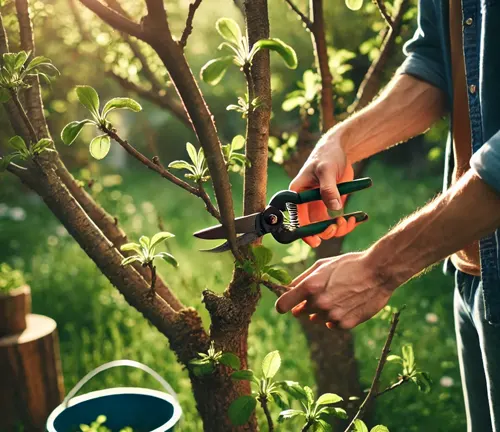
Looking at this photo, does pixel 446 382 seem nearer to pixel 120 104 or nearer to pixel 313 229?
pixel 313 229

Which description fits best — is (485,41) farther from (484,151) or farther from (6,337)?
(6,337)

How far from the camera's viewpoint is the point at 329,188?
165 centimetres

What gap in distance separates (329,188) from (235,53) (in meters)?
0.42

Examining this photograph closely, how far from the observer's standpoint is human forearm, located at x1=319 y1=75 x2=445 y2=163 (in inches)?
76.1

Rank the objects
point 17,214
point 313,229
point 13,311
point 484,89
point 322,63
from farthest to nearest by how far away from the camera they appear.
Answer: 1. point 17,214
2. point 13,311
3. point 322,63
4. point 313,229
5. point 484,89

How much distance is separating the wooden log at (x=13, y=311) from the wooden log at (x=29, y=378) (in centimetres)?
4

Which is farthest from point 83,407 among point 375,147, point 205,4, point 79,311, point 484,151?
point 205,4

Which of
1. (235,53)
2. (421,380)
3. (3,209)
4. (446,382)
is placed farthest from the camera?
(3,209)

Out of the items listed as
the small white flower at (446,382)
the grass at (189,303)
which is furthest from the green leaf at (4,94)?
the small white flower at (446,382)

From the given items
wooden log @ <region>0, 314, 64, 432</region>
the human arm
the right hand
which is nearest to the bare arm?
the right hand

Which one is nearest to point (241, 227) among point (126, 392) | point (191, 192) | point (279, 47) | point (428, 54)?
point (191, 192)

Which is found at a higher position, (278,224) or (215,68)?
(215,68)

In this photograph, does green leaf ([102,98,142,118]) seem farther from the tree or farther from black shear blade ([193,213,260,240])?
black shear blade ([193,213,260,240])

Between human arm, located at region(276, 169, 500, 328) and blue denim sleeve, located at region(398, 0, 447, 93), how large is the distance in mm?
682
